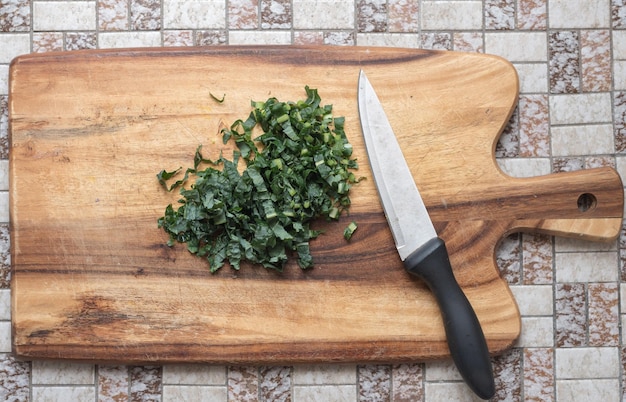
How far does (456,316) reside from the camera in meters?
1.05

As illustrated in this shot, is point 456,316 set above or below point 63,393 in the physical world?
above

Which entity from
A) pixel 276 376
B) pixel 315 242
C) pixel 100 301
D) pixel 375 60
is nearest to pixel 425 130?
pixel 375 60

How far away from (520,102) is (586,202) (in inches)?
9.5

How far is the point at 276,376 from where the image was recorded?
3.78 feet

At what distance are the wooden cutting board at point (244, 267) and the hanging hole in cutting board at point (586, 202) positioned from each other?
1cm

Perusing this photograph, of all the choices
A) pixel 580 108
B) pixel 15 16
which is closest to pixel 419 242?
pixel 580 108

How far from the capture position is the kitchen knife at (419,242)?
3.46 feet

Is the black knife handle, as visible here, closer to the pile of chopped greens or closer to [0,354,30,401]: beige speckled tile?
the pile of chopped greens

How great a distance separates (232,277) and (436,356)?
431mm

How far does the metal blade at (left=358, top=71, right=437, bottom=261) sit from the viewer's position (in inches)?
42.4

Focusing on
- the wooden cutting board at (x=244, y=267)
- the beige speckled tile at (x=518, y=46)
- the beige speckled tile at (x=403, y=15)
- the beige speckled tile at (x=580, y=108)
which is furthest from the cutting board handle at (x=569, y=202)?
the beige speckled tile at (x=403, y=15)

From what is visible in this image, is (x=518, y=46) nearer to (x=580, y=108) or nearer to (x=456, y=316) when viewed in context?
(x=580, y=108)

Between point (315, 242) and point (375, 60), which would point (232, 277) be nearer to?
point (315, 242)

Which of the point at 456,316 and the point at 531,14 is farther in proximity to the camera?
the point at 531,14
